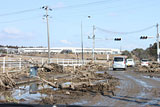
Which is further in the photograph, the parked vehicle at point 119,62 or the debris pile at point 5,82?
the parked vehicle at point 119,62

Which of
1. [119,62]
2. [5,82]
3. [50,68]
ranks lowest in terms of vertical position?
[5,82]

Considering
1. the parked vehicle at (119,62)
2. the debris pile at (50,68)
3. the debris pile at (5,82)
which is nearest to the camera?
the debris pile at (5,82)

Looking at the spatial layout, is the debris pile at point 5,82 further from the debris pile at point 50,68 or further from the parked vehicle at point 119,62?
the parked vehicle at point 119,62

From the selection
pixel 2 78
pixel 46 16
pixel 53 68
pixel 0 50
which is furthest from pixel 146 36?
pixel 0 50

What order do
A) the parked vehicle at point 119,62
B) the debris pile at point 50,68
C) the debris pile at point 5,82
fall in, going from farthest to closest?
1. the parked vehicle at point 119,62
2. the debris pile at point 50,68
3. the debris pile at point 5,82

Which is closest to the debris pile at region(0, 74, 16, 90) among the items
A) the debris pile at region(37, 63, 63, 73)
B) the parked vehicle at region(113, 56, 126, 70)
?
the debris pile at region(37, 63, 63, 73)

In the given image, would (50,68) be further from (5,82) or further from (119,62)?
(119,62)

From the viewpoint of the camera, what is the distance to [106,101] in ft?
33.3

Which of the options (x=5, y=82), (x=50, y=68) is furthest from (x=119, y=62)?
(x=5, y=82)

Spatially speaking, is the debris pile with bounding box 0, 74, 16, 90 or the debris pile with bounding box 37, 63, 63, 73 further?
the debris pile with bounding box 37, 63, 63, 73

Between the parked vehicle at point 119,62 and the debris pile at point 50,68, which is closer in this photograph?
the debris pile at point 50,68

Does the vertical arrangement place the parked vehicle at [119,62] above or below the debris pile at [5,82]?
above

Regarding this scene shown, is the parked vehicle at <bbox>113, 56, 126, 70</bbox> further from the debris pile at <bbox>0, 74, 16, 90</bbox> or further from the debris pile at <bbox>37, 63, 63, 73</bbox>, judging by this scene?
the debris pile at <bbox>0, 74, 16, 90</bbox>

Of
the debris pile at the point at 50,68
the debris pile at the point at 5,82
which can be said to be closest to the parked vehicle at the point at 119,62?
the debris pile at the point at 50,68
